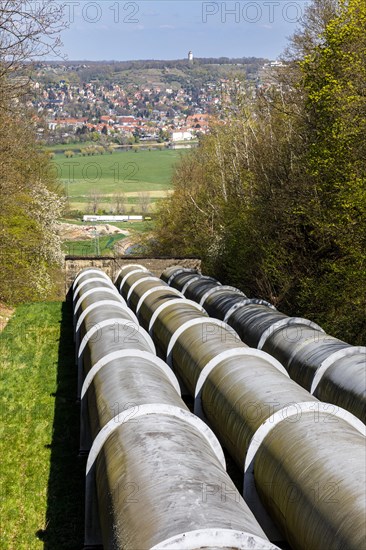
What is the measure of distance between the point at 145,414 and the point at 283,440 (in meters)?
1.83

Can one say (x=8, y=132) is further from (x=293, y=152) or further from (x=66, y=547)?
(x=66, y=547)

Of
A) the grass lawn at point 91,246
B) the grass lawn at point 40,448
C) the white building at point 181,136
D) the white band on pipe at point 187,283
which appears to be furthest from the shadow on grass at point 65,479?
the white building at point 181,136

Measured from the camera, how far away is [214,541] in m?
5.26

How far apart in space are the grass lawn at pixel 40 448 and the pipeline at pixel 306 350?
4.52 metres

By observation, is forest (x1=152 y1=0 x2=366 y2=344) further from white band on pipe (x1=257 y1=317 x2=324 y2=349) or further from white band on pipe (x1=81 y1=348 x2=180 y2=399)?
white band on pipe (x1=81 y1=348 x2=180 y2=399)

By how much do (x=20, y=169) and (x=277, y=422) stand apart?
3663cm

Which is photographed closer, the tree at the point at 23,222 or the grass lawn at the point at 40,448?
the grass lawn at the point at 40,448

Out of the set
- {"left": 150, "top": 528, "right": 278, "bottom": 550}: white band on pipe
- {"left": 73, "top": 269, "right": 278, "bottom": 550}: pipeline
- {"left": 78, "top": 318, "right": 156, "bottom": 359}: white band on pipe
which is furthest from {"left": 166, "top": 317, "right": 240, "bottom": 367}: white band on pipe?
{"left": 150, "top": 528, "right": 278, "bottom": 550}: white band on pipe

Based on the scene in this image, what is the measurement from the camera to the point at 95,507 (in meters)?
8.45

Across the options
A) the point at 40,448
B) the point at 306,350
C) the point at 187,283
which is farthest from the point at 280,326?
the point at 187,283

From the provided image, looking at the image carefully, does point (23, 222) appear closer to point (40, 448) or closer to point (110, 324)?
point (110, 324)

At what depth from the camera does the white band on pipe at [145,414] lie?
8.12 m

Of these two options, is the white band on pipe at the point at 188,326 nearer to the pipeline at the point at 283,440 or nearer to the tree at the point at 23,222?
the pipeline at the point at 283,440

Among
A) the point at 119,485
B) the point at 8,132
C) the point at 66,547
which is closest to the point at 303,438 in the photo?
the point at 119,485
